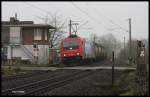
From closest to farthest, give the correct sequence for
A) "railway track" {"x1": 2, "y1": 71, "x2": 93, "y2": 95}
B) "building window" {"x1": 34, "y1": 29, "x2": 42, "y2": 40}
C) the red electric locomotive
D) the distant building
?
"railway track" {"x1": 2, "y1": 71, "x2": 93, "y2": 95}, the red electric locomotive, the distant building, "building window" {"x1": 34, "y1": 29, "x2": 42, "y2": 40}

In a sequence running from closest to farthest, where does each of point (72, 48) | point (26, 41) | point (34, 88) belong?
point (34, 88)
point (72, 48)
point (26, 41)

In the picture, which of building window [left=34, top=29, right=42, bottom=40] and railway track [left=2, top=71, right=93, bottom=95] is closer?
railway track [left=2, top=71, right=93, bottom=95]

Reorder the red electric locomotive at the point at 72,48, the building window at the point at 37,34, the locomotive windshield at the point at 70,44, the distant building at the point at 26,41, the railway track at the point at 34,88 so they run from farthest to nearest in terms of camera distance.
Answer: the building window at the point at 37,34, the distant building at the point at 26,41, the locomotive windshield at the point at 70,44, the red electric locomotive at the point at 72,48, the railway track at the point at 34,88

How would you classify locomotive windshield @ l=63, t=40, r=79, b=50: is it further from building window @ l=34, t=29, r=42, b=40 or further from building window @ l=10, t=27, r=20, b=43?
building window @ l=10, t=27, r=20, b=43

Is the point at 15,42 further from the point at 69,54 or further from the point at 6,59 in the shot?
the point at 69,54

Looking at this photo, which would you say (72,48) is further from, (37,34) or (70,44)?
(37,34)

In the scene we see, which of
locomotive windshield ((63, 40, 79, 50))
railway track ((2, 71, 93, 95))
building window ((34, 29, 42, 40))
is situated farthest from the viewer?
building window ((34, 29, 42, 40))

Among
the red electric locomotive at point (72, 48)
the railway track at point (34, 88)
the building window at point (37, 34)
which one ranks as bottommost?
the railway track at point (34, 88)

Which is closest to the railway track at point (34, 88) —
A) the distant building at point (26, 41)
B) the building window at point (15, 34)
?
the distant building at point (26, 41)

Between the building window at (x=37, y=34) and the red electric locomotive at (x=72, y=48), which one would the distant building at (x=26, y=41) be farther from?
the red electric locomotive at (x=72, y=48)

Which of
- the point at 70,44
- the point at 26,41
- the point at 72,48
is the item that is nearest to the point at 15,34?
the point at 26,41

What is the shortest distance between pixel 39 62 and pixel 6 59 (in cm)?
469

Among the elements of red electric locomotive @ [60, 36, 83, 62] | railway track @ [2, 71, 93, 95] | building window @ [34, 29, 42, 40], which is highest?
building window @ [34, 29, 42, 40]

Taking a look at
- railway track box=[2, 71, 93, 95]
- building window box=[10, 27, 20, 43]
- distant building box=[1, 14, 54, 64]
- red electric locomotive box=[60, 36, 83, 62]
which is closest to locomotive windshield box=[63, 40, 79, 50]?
red electric locomotive box=[60, 36, 83, 62]
